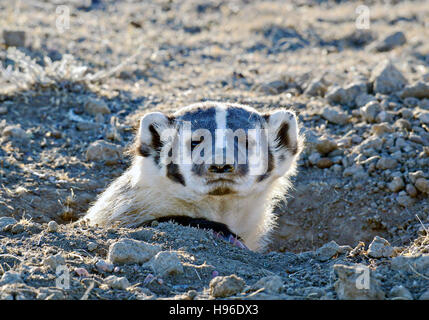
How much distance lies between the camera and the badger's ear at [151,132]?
4430 mm

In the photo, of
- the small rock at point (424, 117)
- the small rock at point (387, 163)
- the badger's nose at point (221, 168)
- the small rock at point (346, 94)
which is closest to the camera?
the badger's nose at point (221, 168)

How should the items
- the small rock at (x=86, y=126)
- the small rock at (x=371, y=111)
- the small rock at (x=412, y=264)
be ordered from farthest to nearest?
the small rock at (x=86, y=126) → the small rock at (x=371, y=111) → the small rock at (x=412, y=264)

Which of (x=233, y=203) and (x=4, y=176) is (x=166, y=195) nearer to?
(x=233, y=203)

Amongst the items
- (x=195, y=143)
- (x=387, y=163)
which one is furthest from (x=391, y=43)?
(x=195, y=143)

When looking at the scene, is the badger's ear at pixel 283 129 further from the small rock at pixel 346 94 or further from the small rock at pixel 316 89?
the small rock at pixel 316 89

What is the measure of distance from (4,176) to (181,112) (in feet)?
5.52

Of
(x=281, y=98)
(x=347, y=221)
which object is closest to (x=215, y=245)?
(x=347, y=221)

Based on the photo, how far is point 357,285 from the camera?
2684 mm

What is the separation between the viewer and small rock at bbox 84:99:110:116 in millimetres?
6148

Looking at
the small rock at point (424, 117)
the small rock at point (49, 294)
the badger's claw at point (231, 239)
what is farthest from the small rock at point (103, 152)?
the small rock at point (49, 294)

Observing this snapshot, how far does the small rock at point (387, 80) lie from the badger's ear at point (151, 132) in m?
2.55

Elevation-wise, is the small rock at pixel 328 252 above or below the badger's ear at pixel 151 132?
below

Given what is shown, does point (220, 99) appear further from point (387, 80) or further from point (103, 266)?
point (103, 266)
